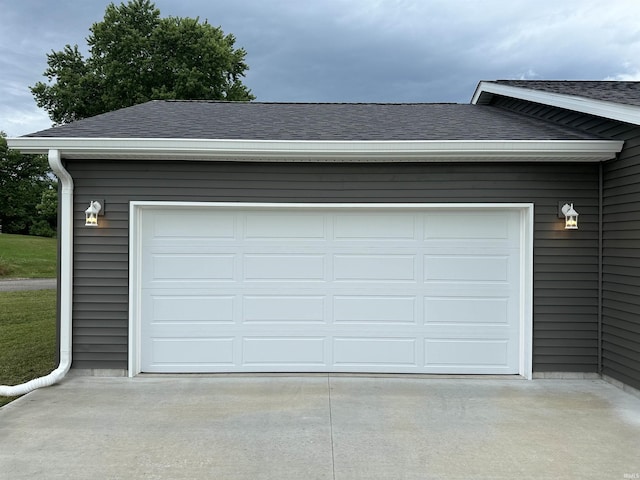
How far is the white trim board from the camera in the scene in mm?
5074

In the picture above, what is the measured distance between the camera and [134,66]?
21.9 metres

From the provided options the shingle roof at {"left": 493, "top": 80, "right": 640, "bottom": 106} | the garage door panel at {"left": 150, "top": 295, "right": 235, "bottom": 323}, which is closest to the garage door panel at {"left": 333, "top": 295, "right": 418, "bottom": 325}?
the garage door panel at {"left": 150, "top": 295, "right": 235, "bottom": 323}

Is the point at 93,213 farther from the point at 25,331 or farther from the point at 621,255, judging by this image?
the point at 621,255

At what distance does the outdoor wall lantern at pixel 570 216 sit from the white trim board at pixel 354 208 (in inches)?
12.9

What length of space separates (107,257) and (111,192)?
71cm

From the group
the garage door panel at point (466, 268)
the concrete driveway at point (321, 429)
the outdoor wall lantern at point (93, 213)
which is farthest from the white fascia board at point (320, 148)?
the concrete driveway at point (321, 429)

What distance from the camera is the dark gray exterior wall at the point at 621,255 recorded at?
4.54 m

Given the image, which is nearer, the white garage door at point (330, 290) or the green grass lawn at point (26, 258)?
the white garage door at point (330, 290)

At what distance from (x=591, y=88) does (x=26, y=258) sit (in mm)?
21376

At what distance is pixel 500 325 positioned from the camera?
5.18 meters

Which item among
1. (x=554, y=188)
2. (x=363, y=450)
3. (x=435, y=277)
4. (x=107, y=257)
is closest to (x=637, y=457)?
(x=363, y=450)

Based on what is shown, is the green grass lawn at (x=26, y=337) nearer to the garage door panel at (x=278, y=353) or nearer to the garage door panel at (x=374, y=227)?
the garage door panel at (x=278, y=353)

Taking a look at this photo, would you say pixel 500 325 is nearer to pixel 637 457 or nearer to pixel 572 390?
pixel 572 390

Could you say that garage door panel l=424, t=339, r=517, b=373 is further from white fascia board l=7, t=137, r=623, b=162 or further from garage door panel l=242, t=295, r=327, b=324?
white fascia board l=7, t=137, r=623, b=162
